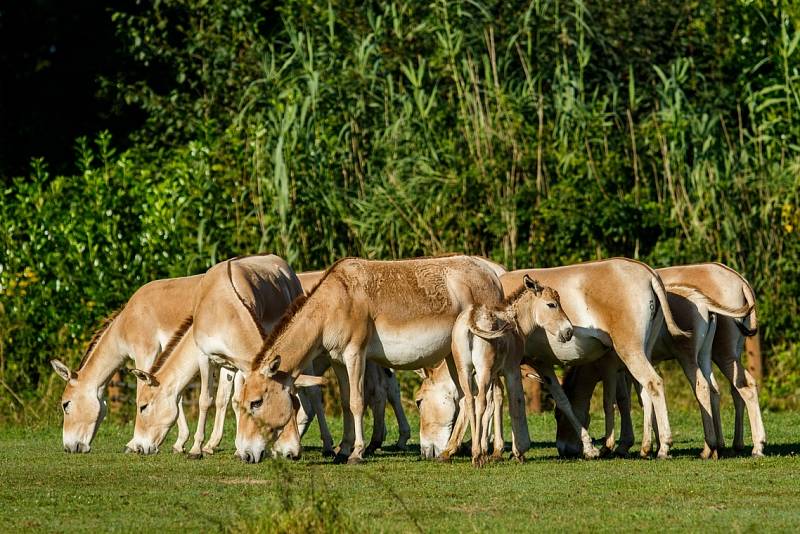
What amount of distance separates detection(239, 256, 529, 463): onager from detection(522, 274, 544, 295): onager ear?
505 millimetres

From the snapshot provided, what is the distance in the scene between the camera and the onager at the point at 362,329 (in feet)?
38.5

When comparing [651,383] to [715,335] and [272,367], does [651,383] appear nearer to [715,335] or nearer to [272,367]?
[715,335]

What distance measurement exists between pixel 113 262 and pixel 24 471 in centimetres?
737

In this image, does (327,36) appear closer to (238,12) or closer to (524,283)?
(238,12)

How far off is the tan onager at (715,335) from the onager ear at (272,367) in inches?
122

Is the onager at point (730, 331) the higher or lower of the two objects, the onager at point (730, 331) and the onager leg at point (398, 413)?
the higher

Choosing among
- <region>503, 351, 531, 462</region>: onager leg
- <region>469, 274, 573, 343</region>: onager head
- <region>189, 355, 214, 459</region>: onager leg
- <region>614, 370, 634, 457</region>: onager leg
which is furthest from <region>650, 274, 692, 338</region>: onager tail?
<region>189, 355, 214, 459</region>: onager leg

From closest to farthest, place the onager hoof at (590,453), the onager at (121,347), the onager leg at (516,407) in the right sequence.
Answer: the onager leg at (516,407)
the onager hoof at (590,453)
the onager at (121,347)

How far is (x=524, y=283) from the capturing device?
487 inches

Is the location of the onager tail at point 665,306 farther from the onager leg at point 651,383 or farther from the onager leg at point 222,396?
the onager leg at point 222,396

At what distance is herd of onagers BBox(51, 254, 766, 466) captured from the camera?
1201 cm

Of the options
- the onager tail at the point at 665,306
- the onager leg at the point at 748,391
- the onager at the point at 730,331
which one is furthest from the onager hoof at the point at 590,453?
the onager leg at the point at 748,391

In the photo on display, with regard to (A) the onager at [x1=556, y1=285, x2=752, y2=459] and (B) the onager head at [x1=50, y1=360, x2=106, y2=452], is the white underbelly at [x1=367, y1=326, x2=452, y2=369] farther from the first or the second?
(B) the onager head at [x1=50, y1=360, x2=106, y2=452]

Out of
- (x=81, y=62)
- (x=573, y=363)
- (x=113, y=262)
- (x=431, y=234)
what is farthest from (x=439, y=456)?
(x=81, y=62)
